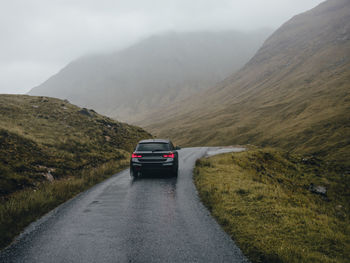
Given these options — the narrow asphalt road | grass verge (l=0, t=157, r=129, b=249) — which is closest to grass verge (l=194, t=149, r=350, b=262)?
the narrow asphalt road

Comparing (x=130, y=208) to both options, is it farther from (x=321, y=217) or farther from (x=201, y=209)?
(x=321, y=217)

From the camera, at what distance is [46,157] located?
18.1 metres

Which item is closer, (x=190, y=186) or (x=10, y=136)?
(x=190, y=186)

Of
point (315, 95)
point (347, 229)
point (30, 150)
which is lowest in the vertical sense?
point (347, 229)

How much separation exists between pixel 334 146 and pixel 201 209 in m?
71.3

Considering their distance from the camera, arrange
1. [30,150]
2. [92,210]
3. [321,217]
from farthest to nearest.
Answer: [30,150], [92,210], [321,217]

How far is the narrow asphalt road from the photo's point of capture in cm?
545

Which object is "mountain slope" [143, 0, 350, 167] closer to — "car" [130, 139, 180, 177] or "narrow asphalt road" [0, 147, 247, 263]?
"car" [130, 139, 180, 177]

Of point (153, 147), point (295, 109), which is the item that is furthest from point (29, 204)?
point (295, 109)

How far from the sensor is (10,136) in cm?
1922

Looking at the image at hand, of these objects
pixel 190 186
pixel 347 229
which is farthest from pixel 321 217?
pixel 190 186

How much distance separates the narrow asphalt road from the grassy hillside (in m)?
0.77

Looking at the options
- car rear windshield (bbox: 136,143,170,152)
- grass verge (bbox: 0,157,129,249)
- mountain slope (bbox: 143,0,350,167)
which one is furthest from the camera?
mountain slope (bbox: 143,0,350,167)

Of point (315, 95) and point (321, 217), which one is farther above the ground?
point (315, 95)
